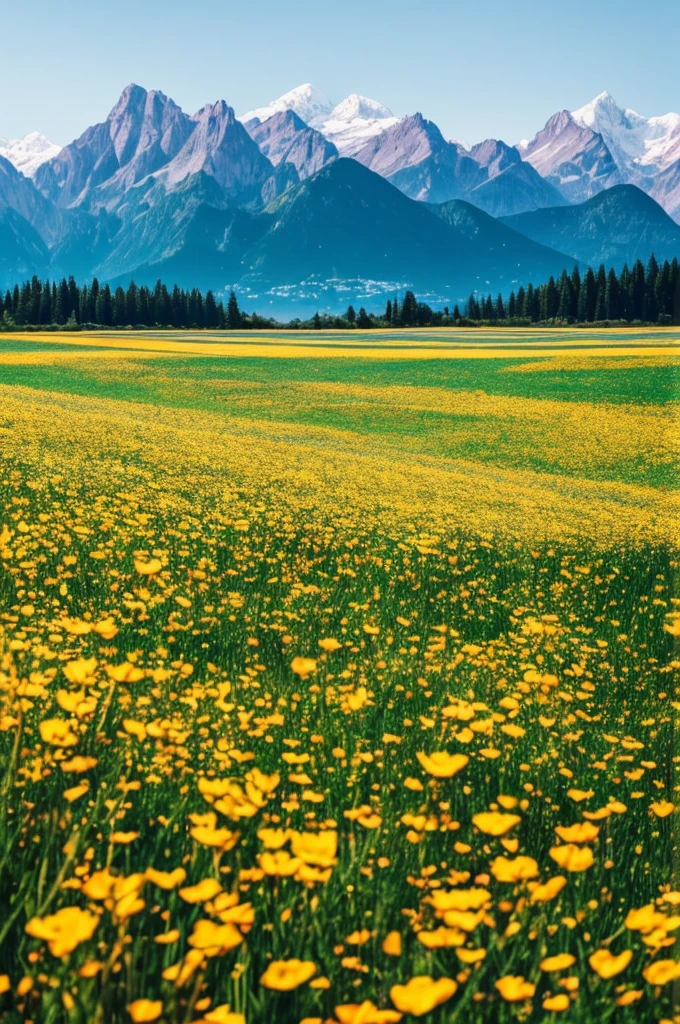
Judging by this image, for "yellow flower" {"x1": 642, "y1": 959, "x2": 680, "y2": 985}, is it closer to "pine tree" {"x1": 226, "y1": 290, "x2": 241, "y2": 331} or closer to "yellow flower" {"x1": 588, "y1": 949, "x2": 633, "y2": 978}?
"yellow flower" {"x1": 588, "y1": 949, "x2": 633, "y2": 978}

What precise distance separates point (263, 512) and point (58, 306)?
138842 mm

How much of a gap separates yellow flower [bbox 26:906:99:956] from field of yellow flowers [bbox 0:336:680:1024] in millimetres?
12

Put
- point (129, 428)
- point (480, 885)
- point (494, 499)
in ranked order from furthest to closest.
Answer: point (129, 428) < point (494, 499) < point (480, 885)

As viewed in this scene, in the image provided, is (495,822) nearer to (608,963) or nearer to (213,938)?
(608,963)

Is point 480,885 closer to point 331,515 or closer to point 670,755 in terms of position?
point 670,755

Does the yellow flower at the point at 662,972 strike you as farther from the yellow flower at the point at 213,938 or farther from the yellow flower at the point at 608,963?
the yellow flower at the point at 213,938

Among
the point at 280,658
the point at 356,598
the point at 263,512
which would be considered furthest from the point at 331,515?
the point at 280,658

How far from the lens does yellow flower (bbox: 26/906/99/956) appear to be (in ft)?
7.93

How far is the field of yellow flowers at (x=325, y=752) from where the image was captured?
2770 mm

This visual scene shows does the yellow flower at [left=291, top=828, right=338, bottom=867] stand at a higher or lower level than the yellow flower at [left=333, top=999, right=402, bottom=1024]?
higher

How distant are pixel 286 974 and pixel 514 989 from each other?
76cm

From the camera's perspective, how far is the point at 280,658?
6.41 metres

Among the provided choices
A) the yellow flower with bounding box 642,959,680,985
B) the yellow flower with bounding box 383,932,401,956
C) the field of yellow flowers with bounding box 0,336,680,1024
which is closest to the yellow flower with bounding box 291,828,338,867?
the field of yellow flowers with bounding box 0,336,680,1024

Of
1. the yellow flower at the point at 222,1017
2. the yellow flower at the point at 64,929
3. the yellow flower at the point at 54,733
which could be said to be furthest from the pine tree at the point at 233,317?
the yellow flower at the point at 222,1017
